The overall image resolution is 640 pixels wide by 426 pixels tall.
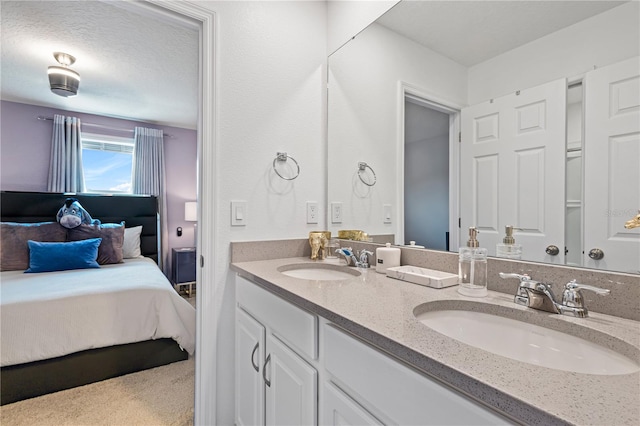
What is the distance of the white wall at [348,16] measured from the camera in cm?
154

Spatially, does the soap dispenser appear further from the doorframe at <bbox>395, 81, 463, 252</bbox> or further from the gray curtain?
the gray curtain

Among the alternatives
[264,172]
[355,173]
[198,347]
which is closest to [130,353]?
[198,347]

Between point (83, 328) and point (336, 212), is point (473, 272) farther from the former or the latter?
point (83, 328)

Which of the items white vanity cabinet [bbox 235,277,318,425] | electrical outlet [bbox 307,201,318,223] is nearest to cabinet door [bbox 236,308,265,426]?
white vanity cabinet [bbox 235,277,318,425]

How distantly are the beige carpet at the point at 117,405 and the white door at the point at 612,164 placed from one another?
6.51 ft

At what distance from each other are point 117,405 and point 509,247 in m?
2.24

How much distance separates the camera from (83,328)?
2037 mm

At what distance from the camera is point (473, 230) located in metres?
1.08

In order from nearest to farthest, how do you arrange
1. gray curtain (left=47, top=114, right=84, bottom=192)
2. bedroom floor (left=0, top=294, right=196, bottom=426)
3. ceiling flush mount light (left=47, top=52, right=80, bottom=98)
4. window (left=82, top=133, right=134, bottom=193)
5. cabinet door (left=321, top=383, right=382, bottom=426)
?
cabinet door (left=321, top=383, right=382, bottom=426) < bedroom floor (left=0, top=294, right=196, bottom=426) < ceiling flush mount light (left=47, top=52, right=80, bottom=98) < gray curtain (left=47, top=114, right=84, bottom=192) < window (left=82, top=133, right=134, bottom=193)

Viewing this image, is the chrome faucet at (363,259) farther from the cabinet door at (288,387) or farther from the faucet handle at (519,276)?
the faucet handle at (519,276)

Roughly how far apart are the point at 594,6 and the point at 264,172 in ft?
4.43

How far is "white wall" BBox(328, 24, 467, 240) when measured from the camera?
1.35 m

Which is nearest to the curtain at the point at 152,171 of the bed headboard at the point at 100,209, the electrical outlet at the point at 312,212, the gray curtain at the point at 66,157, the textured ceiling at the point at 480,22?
the bed headboard at the point at 100,209

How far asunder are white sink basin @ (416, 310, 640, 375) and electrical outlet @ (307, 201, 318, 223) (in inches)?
39.9
